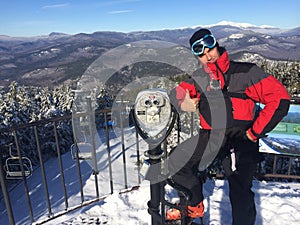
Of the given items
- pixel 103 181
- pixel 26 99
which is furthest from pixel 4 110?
pixel 103 181

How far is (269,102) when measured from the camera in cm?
217

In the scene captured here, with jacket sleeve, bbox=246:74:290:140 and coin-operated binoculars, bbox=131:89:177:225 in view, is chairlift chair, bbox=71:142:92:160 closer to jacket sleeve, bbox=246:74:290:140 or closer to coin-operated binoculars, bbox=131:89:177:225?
coin-operated binoculars, bbox=131:89:177:225

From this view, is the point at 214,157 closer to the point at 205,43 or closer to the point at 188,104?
the point at 188,104

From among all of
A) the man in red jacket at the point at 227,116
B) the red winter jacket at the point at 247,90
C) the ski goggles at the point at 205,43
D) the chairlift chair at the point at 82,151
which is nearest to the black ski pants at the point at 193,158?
the man in red jacket at the point at 227,116

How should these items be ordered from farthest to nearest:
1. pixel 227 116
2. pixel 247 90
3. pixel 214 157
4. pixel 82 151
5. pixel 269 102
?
1. pixel 82 151
2. pixel 214 157
3. pixel 227 116
4. pixel 247 90
5. pixel 269 102

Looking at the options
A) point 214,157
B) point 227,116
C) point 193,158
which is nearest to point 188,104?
point 227,116

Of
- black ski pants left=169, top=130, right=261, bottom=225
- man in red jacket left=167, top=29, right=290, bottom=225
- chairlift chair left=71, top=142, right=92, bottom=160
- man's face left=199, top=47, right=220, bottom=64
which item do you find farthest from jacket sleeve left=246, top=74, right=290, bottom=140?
chairlift chair left=71, top=142, right=92, bottom=160

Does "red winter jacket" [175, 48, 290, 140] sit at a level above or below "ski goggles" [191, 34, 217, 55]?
below

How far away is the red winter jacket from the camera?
2.14 m

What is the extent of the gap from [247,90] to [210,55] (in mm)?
458

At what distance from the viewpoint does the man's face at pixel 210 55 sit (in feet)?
7.59

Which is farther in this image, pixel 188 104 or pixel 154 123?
pixel 188 104

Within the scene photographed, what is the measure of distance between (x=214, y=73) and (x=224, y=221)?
1.89 metres

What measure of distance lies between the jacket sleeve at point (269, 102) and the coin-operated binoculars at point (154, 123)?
0.81m
